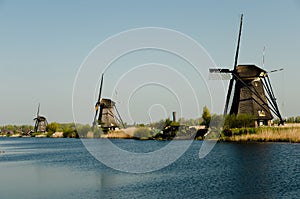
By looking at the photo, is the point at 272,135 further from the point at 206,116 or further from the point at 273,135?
the point at 206,116

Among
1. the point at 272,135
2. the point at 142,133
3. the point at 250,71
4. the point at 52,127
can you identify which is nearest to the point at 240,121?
the point at 250,71

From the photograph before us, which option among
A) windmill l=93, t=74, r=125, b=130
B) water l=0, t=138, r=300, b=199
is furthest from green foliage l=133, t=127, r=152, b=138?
water l=0, t=138, r=300, b=199

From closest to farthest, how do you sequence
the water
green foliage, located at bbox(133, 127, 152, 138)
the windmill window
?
the water, the windmill window, green foliage, located at bbox(133, 127, 152, 138)

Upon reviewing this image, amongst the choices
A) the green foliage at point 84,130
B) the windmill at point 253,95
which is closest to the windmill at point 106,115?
the green foliage at point 84,130

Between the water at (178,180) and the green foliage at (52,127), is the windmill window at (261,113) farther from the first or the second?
the green foliage at (52,127)

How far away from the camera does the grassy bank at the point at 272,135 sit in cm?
3434

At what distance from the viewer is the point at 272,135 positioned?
116 ft

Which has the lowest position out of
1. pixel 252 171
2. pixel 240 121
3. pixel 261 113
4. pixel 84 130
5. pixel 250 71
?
pixel 252 171

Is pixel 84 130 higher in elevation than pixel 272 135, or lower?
higher

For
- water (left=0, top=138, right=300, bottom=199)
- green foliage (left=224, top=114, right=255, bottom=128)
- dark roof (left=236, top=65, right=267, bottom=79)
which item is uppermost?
dark roof (left=236, top=65, right=267, bottom=79)

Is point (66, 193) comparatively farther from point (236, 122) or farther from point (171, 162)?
point (236, 122)

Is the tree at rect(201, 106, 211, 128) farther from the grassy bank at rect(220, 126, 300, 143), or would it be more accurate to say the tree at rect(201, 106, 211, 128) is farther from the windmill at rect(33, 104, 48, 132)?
the windmill at rect(33, 104, 48, 132)

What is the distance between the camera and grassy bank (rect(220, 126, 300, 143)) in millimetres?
34344

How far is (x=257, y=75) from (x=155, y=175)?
1012 inches
